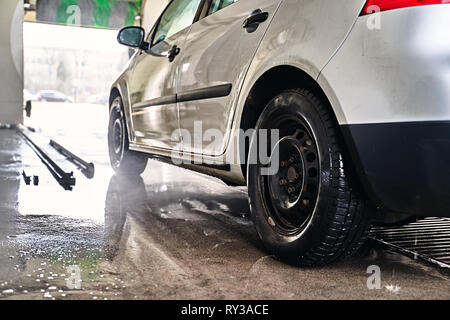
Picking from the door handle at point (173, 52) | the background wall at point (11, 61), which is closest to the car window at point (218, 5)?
the door handle at point (173, 52)

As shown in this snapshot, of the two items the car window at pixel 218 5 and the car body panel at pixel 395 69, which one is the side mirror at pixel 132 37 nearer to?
the car window at pixel 218 5

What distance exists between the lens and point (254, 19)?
240 cm

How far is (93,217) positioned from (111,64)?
43068 mm

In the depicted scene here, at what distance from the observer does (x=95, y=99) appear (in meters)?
41.8

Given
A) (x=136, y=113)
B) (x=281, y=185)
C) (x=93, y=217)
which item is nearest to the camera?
(x=281, y=185)

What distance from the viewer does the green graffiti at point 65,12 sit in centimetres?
1505

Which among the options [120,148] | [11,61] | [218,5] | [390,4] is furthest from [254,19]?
[11,61]

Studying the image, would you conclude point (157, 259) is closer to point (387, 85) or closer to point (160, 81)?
point (387, 85)

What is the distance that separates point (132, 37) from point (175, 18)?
2.01 feet

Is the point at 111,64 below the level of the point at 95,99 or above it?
above

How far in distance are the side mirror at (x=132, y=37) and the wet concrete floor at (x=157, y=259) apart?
1343 mm

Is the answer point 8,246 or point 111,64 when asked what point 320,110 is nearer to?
point 8,246
